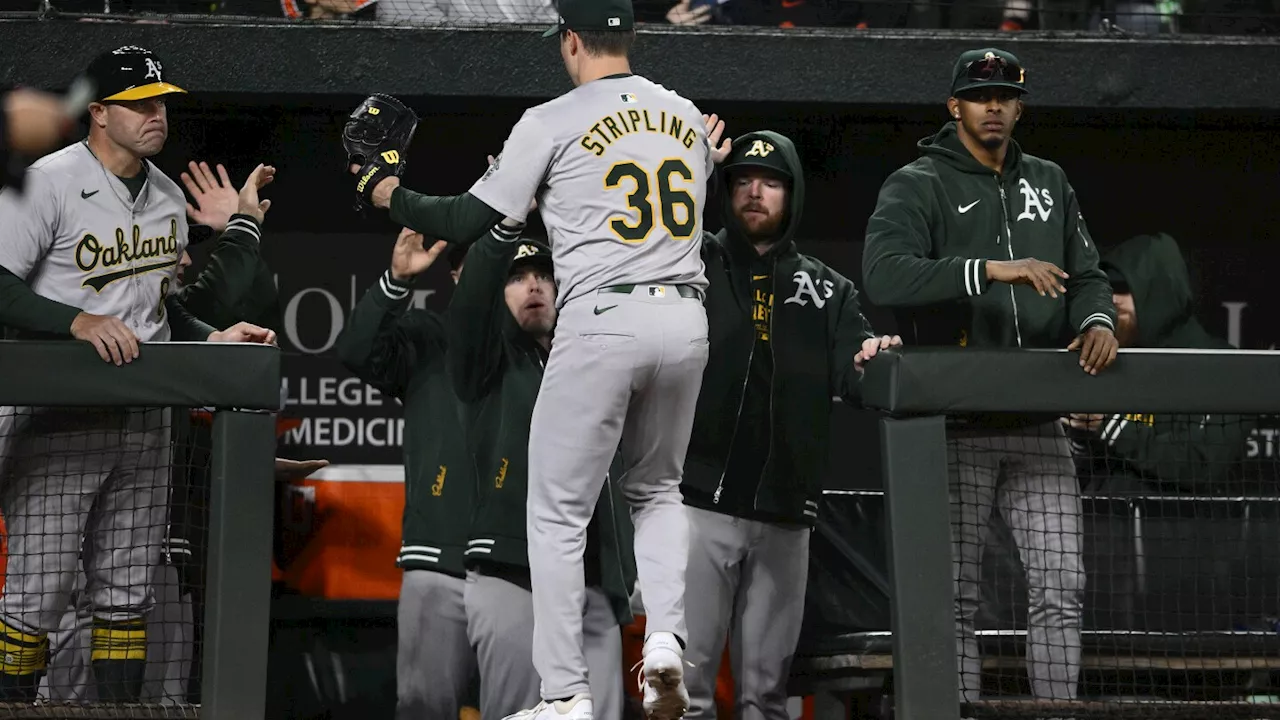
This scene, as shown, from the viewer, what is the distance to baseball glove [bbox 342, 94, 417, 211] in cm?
381

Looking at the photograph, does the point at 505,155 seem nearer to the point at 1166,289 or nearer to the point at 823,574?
the point at 823,574

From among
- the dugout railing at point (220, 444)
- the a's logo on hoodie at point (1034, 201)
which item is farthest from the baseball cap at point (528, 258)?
the a's logo on hoodie at point (1034, 201)

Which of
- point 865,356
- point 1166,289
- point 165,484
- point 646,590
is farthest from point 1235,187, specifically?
point 165,484

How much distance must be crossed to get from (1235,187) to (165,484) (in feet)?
15.9

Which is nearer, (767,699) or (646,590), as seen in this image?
(646,590)

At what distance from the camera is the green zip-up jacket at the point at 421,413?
4730mm

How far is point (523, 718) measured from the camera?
3.58 m

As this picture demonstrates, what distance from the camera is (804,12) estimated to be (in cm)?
622

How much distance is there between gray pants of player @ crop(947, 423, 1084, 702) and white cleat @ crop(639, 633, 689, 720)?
0.78 metres

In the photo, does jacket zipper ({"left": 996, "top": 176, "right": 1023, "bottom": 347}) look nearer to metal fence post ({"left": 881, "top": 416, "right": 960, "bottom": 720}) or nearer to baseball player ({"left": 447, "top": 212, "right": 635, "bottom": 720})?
metal fence post ({"left": 881, "top": 416, "right": 960, "bottom": 720})

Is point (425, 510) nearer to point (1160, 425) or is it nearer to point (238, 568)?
point (238, 568)

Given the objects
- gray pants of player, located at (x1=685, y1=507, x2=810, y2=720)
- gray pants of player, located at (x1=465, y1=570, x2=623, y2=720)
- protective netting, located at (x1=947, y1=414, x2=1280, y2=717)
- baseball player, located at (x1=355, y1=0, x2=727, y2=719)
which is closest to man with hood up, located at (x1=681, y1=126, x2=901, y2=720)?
gray pants of player, located at (x1=685, y1=507, x2=810, y2=720)

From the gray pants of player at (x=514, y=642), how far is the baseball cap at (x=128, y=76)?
1.64 metres

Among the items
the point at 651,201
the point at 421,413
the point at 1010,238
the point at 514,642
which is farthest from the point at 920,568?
the point at 421,413
